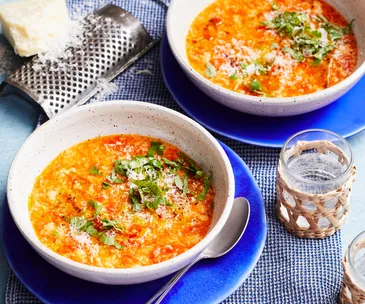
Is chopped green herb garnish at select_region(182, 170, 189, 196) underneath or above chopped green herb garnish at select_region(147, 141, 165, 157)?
underneath

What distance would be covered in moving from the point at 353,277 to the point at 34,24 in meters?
2.48

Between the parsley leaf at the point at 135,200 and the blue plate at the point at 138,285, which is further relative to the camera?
the parsley leaf at the point at 135,200

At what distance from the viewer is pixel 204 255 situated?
3.31 m

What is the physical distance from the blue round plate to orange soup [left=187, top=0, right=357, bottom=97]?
5.2 inches

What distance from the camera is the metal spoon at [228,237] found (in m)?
3.21

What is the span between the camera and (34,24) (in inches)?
171

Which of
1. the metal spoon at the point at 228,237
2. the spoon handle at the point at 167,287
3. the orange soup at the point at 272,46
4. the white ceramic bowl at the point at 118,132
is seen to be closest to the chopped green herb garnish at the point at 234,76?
the orange soup at the point at 272,46

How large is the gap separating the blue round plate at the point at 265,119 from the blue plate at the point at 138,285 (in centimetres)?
72

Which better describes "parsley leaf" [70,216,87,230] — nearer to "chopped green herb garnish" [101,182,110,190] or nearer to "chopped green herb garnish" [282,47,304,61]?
"chopped green herb garnish" [101,182,110,190]

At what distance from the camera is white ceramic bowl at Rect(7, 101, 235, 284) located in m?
3.09

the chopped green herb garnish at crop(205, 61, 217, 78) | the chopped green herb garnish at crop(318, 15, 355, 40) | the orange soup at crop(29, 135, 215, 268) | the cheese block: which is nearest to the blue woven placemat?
the orange soup at crop(29, 135, 215, 268)

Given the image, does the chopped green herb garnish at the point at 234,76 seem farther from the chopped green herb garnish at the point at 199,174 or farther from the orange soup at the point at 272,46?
the chopped green herb garnish at the point at 199,174

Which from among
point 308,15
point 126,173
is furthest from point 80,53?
point 308,15

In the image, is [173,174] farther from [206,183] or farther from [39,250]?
[39,250]
